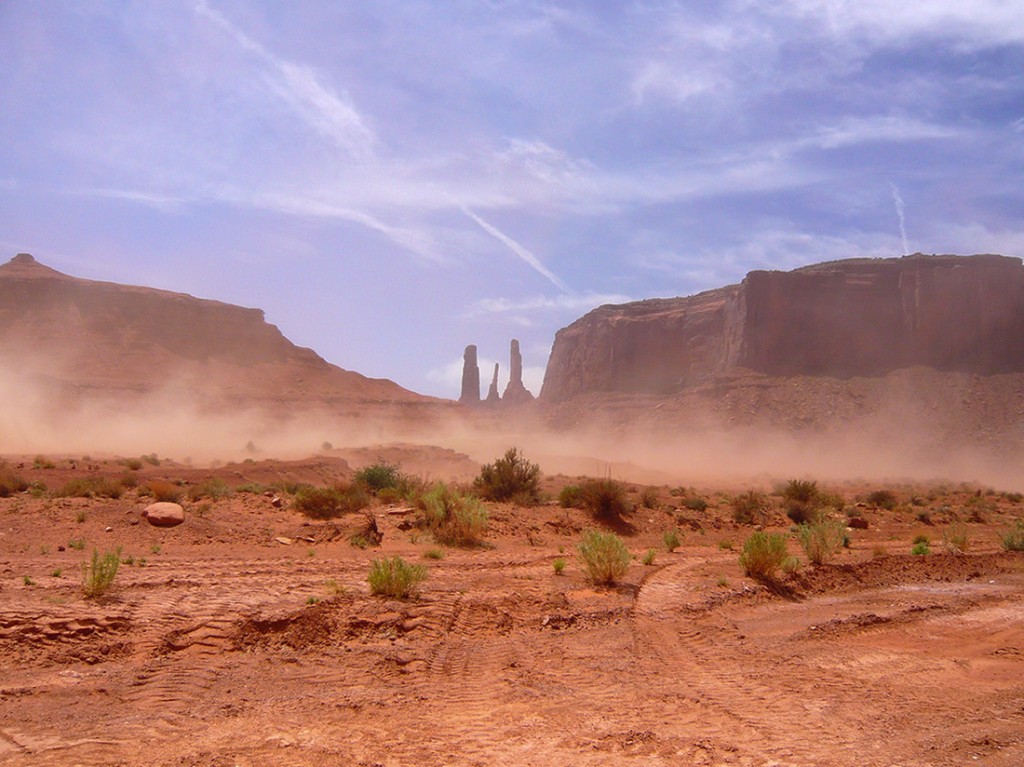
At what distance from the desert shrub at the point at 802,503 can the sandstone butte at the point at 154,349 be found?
57.9 metres

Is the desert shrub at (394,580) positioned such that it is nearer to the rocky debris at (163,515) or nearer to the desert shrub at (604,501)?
the rocky debris at (163,515)

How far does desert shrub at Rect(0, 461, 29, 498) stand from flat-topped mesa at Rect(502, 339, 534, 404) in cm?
10217

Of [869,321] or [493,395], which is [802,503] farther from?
[493,395]

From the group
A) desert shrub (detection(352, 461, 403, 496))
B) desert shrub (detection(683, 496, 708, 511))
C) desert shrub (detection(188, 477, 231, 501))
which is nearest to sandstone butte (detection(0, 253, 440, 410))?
desert shrub (detection(352, 461, 403, 496))

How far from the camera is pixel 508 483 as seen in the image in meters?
27.2

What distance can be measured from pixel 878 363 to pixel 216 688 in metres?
86.9

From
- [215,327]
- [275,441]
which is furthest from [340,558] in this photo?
[215,327]

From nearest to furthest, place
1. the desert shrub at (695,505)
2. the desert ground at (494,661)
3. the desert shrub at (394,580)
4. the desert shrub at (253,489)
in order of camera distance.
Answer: the desert ground at (494,661) → the desert shrub at (394,580) → the desert shrub at (253,489) → the desert shrub at (695,505)

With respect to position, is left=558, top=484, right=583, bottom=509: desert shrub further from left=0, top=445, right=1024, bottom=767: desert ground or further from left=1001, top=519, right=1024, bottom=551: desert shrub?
left=1001, top=519, right=1024, bottom=551: desert shrub

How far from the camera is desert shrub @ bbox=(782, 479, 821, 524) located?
29.4m

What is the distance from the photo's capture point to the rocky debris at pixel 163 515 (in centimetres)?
1811

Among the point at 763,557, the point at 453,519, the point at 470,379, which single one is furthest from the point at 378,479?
the point at 470,379

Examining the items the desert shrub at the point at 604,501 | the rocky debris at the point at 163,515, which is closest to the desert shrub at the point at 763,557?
the desert shrub at the point at 604,501

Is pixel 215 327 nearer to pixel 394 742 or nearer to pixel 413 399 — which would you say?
pixel 413 399
